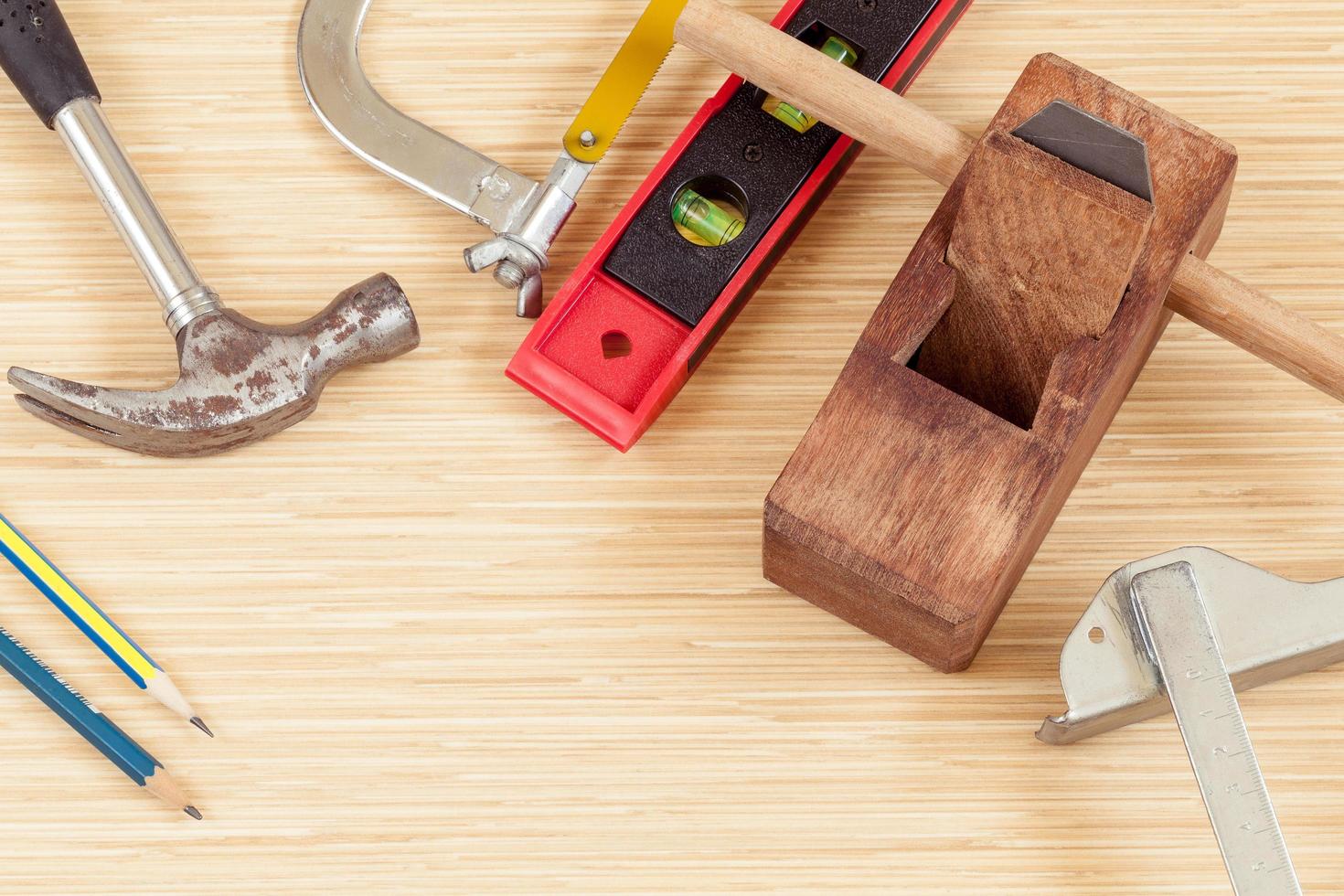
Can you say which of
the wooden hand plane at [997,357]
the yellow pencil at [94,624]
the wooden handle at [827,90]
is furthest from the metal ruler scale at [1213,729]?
the yellow pencil at [94,624]

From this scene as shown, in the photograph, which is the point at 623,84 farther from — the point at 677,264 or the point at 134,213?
the point at 134,213

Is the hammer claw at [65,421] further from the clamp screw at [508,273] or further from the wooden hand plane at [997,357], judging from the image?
the wooden hand plane at [997,357]

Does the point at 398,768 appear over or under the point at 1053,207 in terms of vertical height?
under

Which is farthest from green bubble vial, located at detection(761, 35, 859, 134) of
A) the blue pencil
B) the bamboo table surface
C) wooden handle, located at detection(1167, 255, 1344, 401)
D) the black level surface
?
the blue pencil

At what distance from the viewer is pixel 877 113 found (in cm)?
111

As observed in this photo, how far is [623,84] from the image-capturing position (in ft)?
4.14

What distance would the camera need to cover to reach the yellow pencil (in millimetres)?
1128

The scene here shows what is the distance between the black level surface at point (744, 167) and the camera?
120 centimetres

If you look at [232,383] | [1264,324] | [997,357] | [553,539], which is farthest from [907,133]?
[232,383]

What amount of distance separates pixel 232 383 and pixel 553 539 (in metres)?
0.32

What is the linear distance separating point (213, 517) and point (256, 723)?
0.65 ft

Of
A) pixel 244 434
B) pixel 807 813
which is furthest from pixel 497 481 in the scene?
pixel 807 813

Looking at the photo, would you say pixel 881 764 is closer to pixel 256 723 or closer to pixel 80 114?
pixel 256 723

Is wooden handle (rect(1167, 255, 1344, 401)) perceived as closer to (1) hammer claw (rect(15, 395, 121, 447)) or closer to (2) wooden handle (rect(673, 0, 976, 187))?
(2) wooden handle (rect(673, 0, 976, 187))
